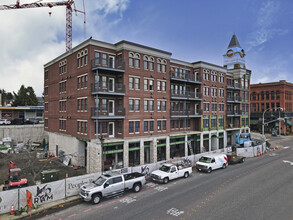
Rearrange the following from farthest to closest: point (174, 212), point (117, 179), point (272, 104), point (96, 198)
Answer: point (272, 104)
point (117, 179)
point (96, 198)
point (174, 212)

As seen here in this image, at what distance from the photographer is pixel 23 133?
48.4 m

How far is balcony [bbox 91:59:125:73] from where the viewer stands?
25.3 m

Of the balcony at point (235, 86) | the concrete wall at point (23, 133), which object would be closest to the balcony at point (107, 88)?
the balcony at point (235, 86)

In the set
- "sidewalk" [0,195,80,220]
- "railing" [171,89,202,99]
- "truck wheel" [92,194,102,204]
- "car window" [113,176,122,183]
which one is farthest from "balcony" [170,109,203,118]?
"sidewalk" [0,195,80,220]

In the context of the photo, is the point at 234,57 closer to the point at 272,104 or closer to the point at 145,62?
the point at 145,62

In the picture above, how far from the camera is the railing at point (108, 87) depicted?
25453 millimetres

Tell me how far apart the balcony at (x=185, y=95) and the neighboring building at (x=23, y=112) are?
5606cm

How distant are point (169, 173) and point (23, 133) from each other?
1648 inches

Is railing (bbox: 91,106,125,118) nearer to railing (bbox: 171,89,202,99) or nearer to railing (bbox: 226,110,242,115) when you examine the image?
railing (bbox: 171,89,202,99)

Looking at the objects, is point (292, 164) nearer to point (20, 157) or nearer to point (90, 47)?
point (90, 47)

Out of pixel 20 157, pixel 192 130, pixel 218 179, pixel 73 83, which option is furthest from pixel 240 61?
pixel 20 157

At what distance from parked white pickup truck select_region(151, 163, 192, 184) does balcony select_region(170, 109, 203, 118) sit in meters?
12.0

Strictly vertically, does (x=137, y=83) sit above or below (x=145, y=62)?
below

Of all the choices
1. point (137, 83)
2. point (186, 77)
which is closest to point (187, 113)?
point (186, 77)
